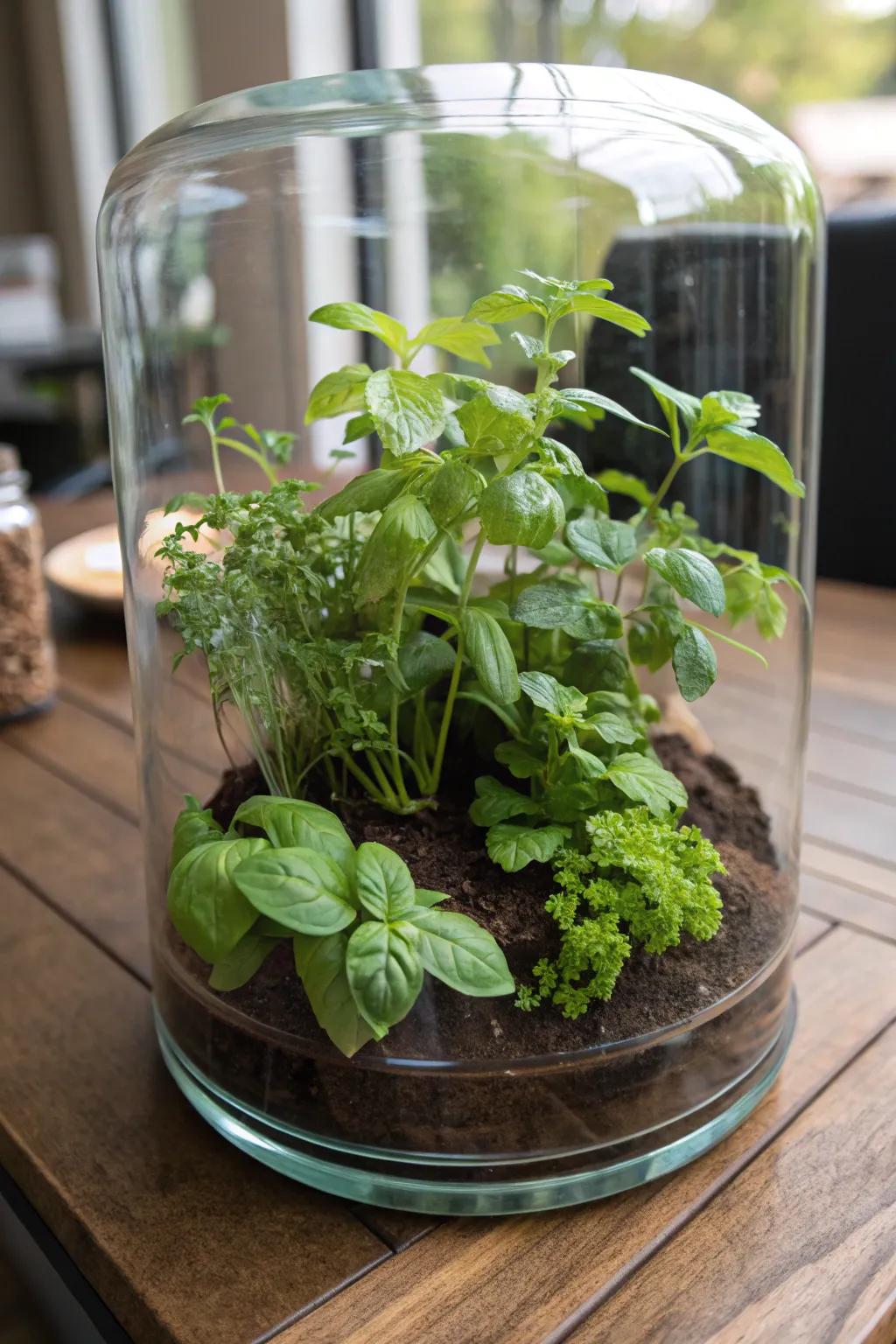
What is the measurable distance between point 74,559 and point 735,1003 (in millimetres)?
1260

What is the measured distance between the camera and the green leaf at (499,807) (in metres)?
0.56

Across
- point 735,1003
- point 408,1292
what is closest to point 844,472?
point 735,1003

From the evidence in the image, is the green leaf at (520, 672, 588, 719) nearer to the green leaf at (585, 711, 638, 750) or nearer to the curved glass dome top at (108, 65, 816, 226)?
the green leaf at (585, 711, 638, 750)

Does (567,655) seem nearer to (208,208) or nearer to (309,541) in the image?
(309,541)

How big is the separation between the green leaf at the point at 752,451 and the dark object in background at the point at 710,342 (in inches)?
7.6

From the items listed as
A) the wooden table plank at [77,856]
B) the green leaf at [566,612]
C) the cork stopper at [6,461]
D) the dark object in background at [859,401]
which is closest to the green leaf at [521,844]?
the green leaf at [566,612]

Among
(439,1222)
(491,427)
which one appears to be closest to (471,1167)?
(439,1222)

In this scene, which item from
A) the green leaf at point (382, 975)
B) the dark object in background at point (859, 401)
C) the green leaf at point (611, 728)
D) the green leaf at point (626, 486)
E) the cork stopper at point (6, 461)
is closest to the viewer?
the green leaf at point (382, 975)

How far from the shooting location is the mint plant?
485mm

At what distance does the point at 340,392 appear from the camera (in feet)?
2.07

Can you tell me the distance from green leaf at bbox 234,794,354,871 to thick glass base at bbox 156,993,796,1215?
15 cm

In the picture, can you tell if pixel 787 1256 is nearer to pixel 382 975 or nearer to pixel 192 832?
pixel 382 975

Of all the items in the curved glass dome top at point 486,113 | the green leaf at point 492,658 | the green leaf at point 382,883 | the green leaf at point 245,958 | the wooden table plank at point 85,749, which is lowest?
the wooden table plank at point 85,749

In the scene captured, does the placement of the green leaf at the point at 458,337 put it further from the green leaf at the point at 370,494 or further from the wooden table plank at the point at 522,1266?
the wooden table plank at the point at 522,1266
